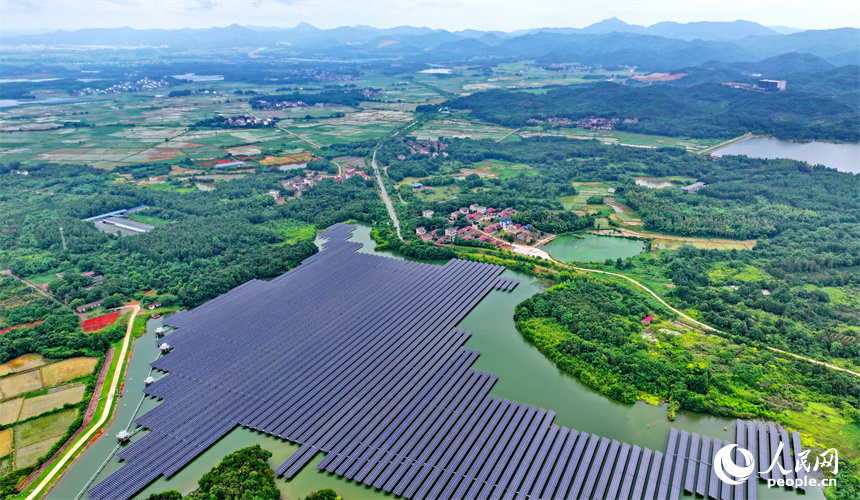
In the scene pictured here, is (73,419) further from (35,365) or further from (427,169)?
(427,169)

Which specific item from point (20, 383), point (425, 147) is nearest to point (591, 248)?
point (20, 383)

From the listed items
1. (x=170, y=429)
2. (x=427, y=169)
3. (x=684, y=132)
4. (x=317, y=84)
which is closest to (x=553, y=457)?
(x=170, y=429)

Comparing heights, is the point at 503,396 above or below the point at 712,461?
below

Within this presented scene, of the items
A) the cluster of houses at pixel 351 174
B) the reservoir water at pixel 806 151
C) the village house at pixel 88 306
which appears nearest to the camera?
the village house at pixel 88 306

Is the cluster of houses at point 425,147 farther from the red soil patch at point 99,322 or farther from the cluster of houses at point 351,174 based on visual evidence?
the red soil patch at point 99,322

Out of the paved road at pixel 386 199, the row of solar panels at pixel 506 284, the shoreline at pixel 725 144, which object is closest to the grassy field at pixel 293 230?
the paved road at pixel 386 199

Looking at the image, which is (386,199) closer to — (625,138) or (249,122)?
(625,138)
